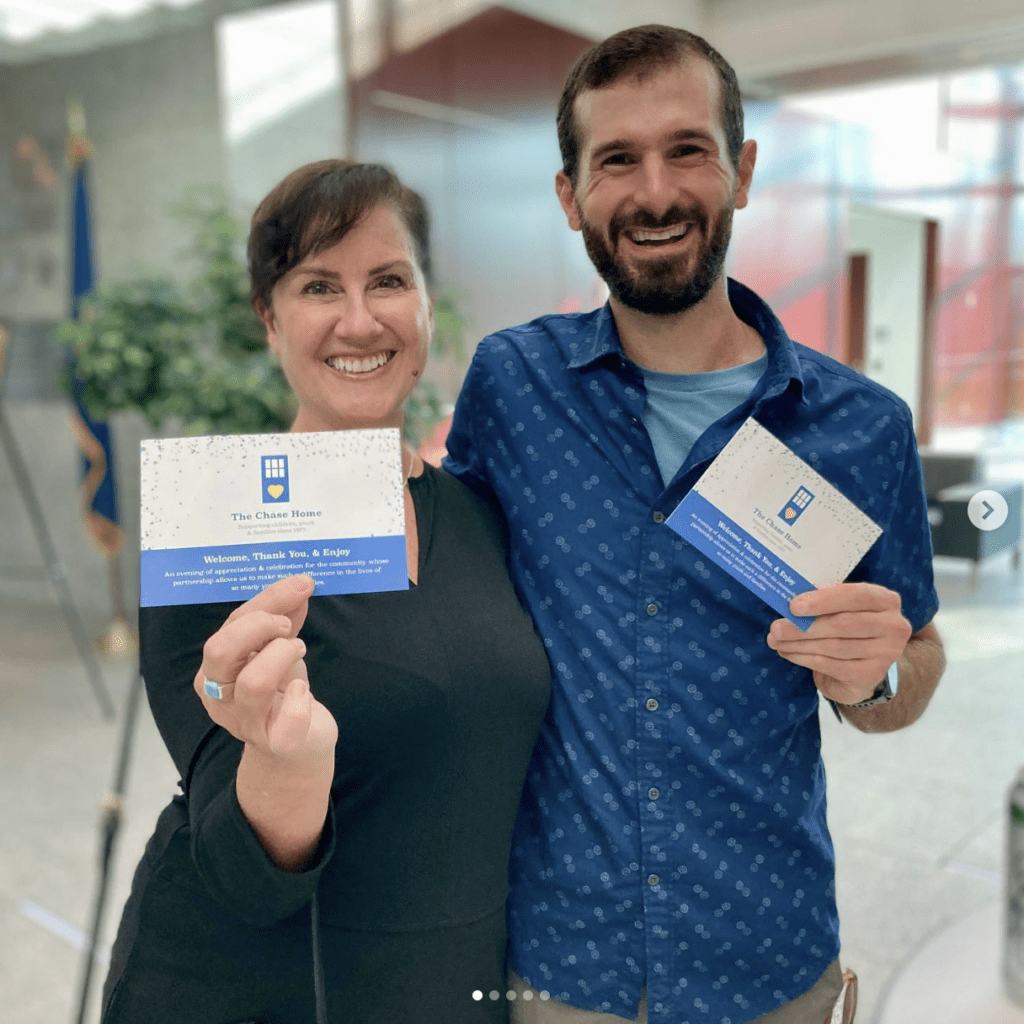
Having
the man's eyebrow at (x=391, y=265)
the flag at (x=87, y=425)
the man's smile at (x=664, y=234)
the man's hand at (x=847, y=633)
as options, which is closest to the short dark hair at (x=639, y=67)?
the man's smile at (x=664, y=234)

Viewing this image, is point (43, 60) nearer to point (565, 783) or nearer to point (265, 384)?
point (265, 384)

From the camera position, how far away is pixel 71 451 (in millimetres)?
5941

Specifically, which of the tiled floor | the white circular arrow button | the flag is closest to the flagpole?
the flag

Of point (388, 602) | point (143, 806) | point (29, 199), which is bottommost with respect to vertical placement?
point (143, 806)

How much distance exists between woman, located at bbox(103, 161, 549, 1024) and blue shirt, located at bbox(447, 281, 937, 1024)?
0.18 feet

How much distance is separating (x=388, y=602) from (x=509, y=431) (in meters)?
0.25

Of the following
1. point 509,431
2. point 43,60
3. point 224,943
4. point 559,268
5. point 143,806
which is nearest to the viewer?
point 224,943

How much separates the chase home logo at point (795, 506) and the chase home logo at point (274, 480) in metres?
0.42

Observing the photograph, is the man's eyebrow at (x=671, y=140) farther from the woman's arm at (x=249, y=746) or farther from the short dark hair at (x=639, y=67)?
the woman's arm at (x=249, y=746)

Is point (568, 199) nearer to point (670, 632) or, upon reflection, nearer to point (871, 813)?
point (670, 632)

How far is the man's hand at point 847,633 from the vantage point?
35.6 inches

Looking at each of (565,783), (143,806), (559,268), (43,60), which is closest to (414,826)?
(565,783)

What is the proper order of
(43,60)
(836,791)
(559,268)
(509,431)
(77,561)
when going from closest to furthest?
1. (509,431)
2. (836,791)
3. (559,268)
4. (43,60)
5. (77,561)

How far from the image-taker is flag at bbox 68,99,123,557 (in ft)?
16.6
